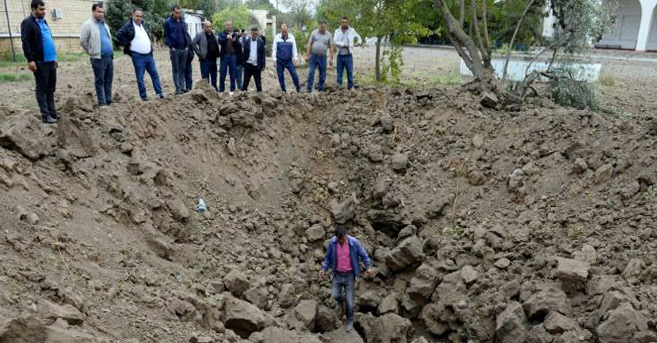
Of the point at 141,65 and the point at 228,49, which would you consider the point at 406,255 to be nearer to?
the point at 141,65

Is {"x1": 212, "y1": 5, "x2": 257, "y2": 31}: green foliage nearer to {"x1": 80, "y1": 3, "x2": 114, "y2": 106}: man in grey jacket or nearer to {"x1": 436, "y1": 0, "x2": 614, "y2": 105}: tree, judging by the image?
{"x1": 436, "y1": 0, "x2": 614, "y2": 105}: tree

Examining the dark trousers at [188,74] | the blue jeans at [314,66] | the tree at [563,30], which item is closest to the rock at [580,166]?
the tree at [563,30]

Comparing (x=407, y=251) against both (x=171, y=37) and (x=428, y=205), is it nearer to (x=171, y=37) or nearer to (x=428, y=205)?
(x=428, y=205)

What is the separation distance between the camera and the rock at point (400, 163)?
9.06 metres

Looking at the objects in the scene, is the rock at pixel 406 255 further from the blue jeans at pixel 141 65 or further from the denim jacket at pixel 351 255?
the blue jeans at pixel 141 65

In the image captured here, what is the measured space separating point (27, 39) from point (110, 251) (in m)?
3.34

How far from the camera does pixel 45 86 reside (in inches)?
269

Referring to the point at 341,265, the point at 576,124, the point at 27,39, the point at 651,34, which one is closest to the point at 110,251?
the point at 341,265

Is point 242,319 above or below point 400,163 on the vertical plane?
below

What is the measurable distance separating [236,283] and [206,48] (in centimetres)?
551

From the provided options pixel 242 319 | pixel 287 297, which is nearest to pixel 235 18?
pixel 287 297

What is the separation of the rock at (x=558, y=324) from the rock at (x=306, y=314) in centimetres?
270

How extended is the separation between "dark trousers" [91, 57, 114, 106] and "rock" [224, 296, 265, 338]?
166 inches

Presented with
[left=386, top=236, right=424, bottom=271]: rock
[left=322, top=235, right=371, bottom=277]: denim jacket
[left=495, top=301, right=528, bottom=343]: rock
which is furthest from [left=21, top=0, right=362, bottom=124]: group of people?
[left=495, top=301, right=528, bottom=343]: rock
